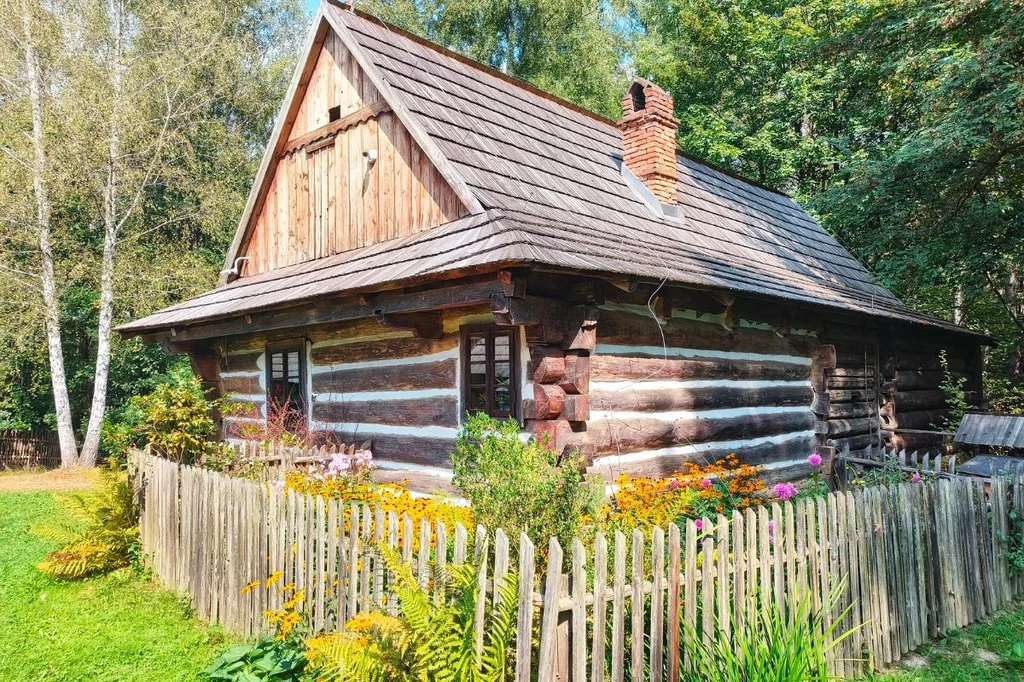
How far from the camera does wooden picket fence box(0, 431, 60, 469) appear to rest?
19516 millimetres

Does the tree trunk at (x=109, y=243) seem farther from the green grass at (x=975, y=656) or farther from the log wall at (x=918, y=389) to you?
the green grass at (x=975, y=656)

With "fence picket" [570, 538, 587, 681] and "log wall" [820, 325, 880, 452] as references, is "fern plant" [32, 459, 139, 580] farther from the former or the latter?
"log wall" [820, 325, 880, 452]

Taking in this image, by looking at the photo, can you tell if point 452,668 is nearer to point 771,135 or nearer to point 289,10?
point 771,135

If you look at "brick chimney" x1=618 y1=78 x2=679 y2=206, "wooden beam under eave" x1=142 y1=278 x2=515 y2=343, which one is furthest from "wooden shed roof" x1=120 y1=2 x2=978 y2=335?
"brick chimney" x1=618 y1=78 x2=679 y2=206

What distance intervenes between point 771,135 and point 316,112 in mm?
15423

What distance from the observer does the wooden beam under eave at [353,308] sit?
19.8 feet

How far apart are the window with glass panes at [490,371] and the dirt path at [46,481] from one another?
10.4m

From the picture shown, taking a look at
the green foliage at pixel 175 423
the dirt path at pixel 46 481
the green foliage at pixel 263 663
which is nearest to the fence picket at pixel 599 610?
the green foliage at pixel 263 663

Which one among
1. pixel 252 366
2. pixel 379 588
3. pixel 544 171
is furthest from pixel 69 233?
pixel 379 588

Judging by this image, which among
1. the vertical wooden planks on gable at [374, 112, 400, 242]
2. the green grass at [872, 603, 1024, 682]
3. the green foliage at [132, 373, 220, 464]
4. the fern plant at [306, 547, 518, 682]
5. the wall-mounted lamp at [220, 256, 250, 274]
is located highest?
the vertical wooden planks on gable at [374, 112, 400, 242]

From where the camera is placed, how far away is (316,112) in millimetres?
10023

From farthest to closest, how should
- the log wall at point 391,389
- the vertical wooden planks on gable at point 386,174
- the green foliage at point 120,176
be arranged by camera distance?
the green foliage at point 120,176 → the vertical wooden planks on gable at point 386,174 → the log wall at point 391,389

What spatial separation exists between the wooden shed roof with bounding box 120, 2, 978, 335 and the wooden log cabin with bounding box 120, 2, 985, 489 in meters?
0.05

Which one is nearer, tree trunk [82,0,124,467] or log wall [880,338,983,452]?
log wall [880,338,983,452]
